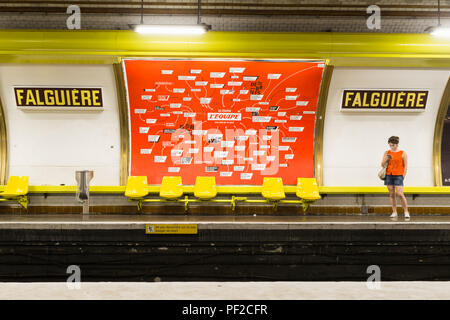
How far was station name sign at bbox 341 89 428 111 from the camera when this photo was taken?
6.45 m

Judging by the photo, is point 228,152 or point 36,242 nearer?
point 36,242

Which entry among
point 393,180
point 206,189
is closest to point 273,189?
point 206,189

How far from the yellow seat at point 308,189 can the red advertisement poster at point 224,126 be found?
0.20m

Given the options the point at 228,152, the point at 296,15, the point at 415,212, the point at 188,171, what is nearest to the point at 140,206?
the point at 188,171

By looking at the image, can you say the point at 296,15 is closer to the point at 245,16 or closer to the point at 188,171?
the point at 245,16

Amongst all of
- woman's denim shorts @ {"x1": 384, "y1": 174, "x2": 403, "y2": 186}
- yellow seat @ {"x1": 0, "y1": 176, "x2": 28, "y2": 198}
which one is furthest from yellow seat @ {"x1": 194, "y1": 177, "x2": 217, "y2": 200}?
yellow seat @ {"x1": 0, "y1": 176, "x2": 28, "y2": 198}

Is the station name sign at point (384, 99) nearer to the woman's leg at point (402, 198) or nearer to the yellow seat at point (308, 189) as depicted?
the yellow seat at point (308, 189)

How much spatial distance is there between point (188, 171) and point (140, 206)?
1015 mm

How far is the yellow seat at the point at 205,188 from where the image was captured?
20.2ft

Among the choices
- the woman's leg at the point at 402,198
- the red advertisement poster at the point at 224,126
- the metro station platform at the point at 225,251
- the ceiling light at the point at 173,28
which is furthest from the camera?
the red advertisement poster at the point at 224,126

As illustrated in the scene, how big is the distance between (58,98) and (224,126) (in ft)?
9.50

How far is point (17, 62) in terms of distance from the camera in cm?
618

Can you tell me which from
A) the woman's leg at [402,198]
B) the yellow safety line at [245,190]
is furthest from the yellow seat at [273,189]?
the woman's leg at [402,198]

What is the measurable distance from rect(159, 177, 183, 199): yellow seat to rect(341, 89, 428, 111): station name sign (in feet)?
10.3
